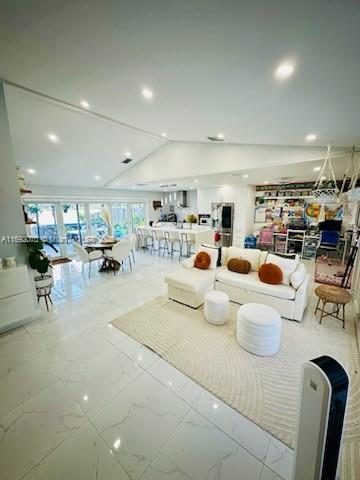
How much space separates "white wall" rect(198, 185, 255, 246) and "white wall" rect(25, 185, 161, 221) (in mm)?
3270

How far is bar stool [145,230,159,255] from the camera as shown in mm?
7312

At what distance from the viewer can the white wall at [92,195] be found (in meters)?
6.40

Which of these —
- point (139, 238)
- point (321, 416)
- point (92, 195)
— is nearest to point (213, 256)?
point (321, 416)

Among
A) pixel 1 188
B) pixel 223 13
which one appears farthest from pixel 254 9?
pixel 1 188

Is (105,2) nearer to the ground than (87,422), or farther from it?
farther from it

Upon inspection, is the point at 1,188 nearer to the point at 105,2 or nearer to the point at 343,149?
the point at 105,2

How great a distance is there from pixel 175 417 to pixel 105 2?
3081 millimetres

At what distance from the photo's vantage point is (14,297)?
285 cm

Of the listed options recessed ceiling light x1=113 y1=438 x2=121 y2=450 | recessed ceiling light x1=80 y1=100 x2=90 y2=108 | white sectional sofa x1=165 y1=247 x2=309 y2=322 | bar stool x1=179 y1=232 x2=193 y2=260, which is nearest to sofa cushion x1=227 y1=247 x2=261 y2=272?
white sectional sofa x1=165 y1=247 x2=309 y2=322

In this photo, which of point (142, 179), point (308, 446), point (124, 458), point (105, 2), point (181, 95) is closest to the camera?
point (308, 446)

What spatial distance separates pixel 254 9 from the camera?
1.05m

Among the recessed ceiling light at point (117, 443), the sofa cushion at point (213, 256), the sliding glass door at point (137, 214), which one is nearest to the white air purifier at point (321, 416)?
the recessed ceiling light at point (117, 443)

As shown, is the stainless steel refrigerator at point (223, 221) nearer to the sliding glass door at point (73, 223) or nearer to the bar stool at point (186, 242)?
the bar stool at point (186, 242)

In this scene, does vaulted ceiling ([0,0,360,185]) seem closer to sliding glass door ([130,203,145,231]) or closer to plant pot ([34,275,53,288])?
plant pot ([34,275,53,288])
